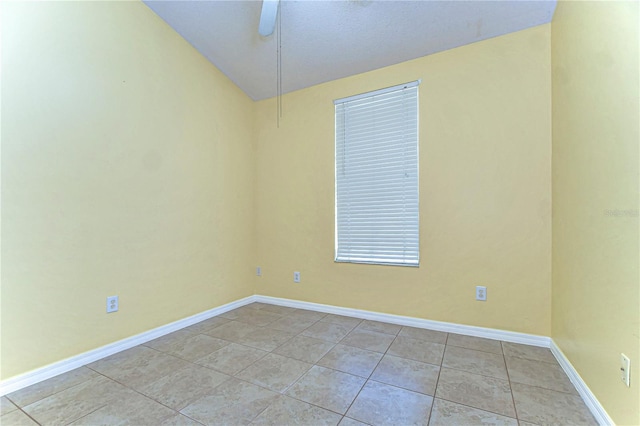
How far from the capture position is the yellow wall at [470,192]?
2.27 metres

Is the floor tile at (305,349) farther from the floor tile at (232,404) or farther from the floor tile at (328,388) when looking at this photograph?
the floor tile at (232,404)

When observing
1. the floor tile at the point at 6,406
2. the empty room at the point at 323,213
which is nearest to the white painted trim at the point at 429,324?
the empty room at the point at 323,213

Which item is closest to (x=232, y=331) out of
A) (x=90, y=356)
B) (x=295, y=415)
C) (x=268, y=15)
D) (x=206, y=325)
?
(x=206, y=325)

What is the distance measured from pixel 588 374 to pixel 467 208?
1319 mm

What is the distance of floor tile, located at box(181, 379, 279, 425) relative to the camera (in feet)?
4.79

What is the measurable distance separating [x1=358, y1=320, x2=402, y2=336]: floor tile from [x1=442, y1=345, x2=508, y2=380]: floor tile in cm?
50

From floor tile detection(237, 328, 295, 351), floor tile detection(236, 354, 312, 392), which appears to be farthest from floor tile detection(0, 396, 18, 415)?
floor tile detection(237, 328, 295, 351)

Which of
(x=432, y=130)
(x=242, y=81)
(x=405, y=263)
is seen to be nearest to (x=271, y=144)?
(x=242, y=81)

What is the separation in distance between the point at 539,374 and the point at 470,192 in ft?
4.53

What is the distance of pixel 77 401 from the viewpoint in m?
1.61

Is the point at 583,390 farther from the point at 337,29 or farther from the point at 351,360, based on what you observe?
the point at 337,29

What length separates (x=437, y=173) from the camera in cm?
261

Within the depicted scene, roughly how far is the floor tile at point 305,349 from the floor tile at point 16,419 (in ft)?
4.46

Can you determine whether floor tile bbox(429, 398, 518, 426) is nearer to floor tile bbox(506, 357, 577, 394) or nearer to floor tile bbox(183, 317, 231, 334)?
floor tile bbox(506, 357, 577, 394)
